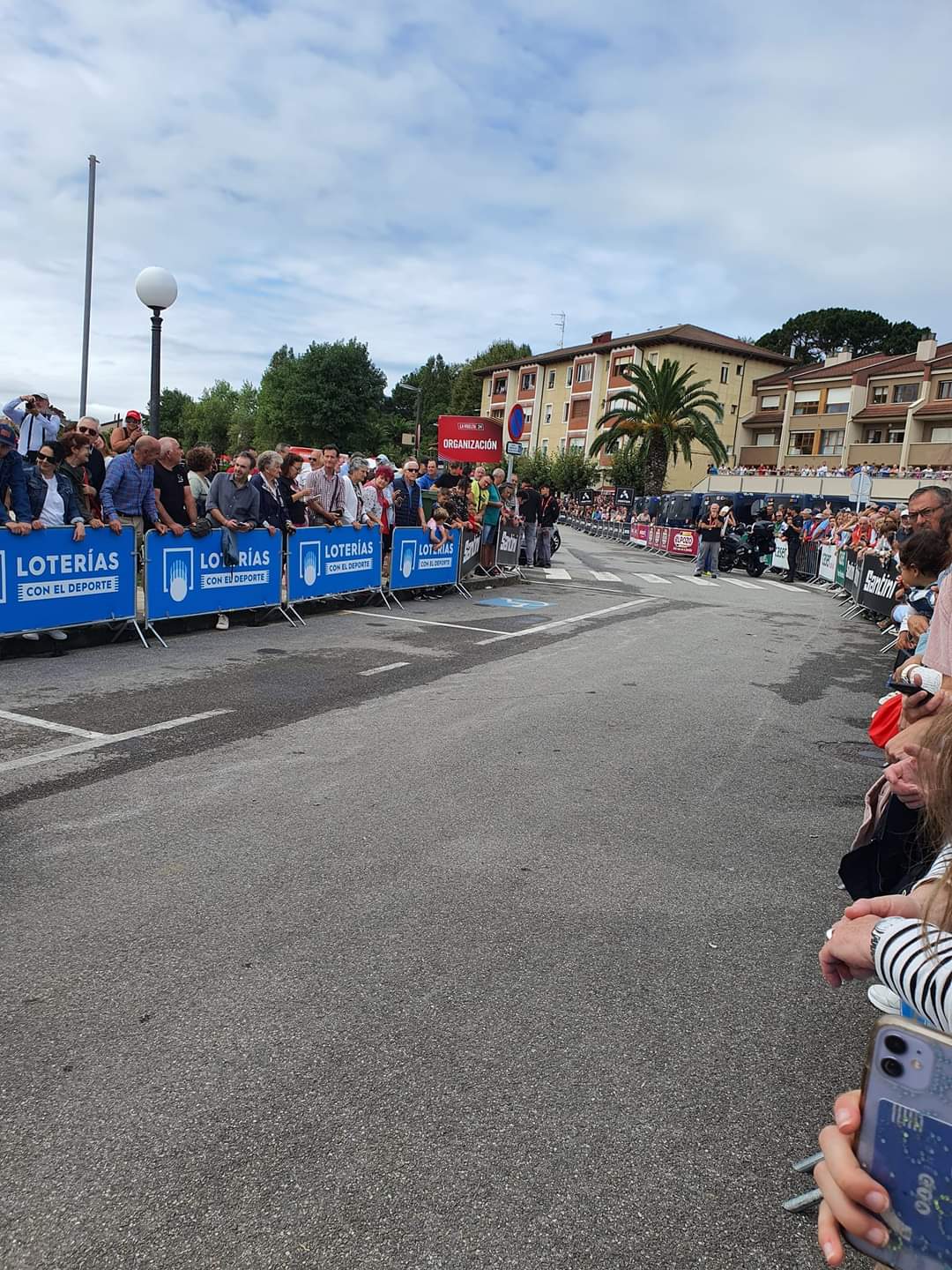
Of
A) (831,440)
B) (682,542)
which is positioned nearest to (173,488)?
(682,542)

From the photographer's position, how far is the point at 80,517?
884 cm

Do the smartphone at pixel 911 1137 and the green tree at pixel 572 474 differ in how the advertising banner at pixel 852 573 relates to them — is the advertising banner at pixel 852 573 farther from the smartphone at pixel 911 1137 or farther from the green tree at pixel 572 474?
the green tree at pixel 572 474

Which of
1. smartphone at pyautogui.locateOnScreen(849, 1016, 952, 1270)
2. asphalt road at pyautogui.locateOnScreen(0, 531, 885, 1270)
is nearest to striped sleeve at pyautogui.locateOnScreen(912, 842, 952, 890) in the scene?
smartphone at pyautogui.locateOnScreen(849, 1016, 952, 1270)

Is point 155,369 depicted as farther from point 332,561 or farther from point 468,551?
point 468,551

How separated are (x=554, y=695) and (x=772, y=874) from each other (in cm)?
368

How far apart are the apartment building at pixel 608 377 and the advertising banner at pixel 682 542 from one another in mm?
26820

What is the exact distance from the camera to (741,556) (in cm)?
2623

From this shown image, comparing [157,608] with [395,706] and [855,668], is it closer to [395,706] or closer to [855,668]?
[395,706]

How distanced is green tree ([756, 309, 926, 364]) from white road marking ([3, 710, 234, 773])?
90.1 metres

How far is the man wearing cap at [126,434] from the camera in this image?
422 inches

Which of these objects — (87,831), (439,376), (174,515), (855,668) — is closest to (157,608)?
(174,515)

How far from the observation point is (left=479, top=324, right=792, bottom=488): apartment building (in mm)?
63719

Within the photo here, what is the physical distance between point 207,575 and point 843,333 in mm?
93560

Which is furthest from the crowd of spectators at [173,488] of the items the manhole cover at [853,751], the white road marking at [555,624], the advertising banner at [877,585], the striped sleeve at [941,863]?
the striped sleeve at [941,863]
